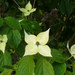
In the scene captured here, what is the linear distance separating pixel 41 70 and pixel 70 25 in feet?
2.51

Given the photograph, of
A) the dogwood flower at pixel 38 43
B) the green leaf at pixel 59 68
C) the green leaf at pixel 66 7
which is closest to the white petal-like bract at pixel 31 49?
the dogwood flower at pixel 38 43

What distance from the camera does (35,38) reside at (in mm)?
444

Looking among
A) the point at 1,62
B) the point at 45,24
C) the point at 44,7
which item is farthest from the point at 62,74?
the point at 45,24

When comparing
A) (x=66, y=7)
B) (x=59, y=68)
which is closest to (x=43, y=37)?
(x=59, y=68)

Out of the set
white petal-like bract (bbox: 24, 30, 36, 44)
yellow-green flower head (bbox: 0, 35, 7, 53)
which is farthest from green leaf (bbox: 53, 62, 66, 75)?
yellow-green flower head (bbox: 0, 35, 7, 53)

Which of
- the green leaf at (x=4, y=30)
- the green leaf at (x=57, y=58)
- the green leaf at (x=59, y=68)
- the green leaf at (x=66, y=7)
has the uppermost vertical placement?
the green leaf at (x=66, y=7)

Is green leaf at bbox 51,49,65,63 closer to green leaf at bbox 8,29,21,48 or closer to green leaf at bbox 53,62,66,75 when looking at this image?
green leaf at bbox 53,62,66,75

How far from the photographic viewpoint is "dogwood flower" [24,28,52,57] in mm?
411

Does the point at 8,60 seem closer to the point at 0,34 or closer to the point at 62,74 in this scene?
the point at 0,34

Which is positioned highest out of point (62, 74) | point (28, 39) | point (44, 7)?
point (44, 7)

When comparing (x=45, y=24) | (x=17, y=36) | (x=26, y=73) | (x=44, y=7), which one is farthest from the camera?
(x=45, y=24)

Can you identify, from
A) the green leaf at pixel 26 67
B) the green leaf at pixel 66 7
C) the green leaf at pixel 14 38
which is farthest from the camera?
the green leaf at pixel 66 7

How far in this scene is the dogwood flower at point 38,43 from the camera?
1.35 ft

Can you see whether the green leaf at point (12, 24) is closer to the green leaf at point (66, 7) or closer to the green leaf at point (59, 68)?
the green leaf at point (59, 68)
